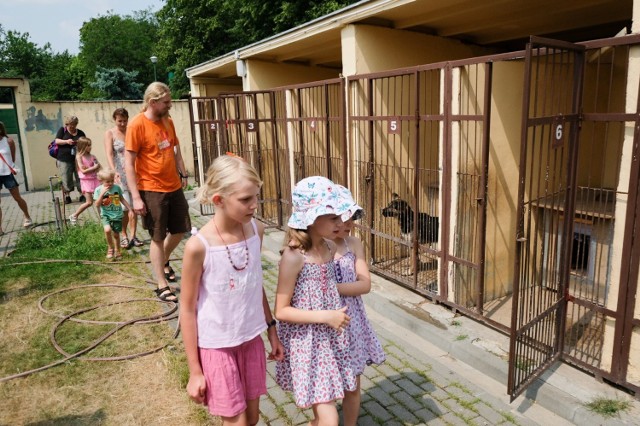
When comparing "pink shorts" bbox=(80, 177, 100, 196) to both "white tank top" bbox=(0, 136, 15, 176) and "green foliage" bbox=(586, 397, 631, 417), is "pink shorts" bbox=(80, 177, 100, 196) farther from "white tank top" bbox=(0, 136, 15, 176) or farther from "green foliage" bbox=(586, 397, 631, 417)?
"green foliage" bbox=(586, 397, 631, 417)

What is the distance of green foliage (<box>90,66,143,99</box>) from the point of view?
28350 millimetres

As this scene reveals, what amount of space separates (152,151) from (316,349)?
10.4ft

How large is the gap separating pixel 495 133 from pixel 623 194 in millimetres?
1678

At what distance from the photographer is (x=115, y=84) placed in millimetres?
28672

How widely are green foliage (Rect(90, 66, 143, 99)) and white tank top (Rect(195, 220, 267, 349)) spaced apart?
29906 millimetres

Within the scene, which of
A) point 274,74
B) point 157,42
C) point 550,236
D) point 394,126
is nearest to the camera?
point 550,236

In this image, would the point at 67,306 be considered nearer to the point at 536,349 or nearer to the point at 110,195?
the point at 110,195

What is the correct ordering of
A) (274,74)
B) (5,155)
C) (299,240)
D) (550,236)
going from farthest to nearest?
(274,74), (5,155), (550,236), (299,240)

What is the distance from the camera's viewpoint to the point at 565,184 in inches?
133

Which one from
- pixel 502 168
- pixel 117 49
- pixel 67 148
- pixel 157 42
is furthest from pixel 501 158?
pixel 117 49

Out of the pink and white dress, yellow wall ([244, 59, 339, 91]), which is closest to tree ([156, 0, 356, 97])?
yellow wall ([244, 59, 339, 91])

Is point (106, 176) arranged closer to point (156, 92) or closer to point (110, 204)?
point (110, 204)

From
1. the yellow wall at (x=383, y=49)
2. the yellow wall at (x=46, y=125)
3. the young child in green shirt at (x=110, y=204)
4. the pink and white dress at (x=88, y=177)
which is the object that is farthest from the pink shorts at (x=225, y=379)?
the yellow wall at (x=46, y=125)

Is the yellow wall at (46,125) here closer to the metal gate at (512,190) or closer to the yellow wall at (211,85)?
the yellow wall at (211,85)
